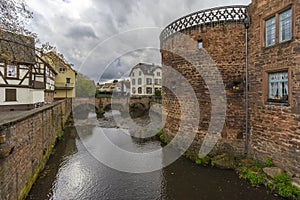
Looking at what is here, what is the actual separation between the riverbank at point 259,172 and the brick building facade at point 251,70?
27 cm

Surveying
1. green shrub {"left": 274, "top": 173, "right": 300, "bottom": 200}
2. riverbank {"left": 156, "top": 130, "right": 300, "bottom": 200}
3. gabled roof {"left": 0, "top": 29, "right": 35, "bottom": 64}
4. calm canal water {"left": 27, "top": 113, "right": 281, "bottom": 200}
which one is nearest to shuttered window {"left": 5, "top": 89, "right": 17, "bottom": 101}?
calm canal water {"left": 27, "top": 113, "right": 281, "bottom": 200}

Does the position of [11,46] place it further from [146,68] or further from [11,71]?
[146,68]

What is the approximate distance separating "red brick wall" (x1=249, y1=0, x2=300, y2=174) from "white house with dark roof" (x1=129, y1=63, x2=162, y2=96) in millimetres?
33641

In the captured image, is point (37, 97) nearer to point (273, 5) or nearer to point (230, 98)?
point (230, 98)

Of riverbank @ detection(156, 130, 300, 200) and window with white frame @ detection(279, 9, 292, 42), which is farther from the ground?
window with white frame @ detection(279, 9, 292, 42)

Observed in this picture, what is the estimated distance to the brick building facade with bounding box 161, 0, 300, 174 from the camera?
5336 mm

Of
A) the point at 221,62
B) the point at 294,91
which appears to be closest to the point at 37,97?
the point at 221,62

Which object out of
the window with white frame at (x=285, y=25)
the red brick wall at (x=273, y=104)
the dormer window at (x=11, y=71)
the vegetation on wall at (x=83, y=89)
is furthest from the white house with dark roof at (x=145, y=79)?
the window with white frame at (x=285, y=25)

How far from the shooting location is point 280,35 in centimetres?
565

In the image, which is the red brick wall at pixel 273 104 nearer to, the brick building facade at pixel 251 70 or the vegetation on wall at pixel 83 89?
the brick building facade at pixel 251 70

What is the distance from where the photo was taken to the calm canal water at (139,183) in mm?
5336

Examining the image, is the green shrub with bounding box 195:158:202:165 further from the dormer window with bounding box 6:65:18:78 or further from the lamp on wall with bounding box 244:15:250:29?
the dormer window with bounding box 6:65:18:78

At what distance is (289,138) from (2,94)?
17.2 meters

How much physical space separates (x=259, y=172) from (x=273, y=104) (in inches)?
94.8
